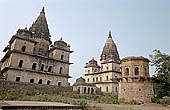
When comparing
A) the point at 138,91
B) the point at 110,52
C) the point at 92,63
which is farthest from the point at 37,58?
the point at 92,63

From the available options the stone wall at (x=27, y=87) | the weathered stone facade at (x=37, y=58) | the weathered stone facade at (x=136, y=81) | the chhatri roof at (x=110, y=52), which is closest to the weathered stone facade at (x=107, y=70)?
the chhatri roof at (x=110, y=52)

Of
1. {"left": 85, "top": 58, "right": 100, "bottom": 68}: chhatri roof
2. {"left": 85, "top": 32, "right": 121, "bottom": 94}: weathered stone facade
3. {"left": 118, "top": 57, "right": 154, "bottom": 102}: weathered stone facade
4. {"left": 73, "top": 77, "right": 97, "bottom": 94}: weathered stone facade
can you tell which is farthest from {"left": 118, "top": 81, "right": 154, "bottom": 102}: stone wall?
{"left": 85, "top": 58, "right": 100, "bottom": 68}: chhatri roof

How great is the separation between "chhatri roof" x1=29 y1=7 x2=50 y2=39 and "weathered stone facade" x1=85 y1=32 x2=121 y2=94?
1746 centimetres

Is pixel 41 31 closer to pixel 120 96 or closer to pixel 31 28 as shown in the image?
pixel 31 28

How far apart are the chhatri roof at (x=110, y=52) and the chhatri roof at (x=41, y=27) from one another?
17.3 m

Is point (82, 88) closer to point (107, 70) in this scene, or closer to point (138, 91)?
point (107, 70)

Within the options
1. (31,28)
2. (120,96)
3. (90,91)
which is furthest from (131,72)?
(31,28)

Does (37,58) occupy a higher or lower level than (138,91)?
higher

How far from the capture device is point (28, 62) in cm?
2922

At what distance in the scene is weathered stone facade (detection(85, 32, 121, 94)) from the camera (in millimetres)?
39562

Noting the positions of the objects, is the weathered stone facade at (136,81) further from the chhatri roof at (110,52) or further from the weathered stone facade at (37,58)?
the chhatri roof at (110,52)

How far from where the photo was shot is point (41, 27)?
35344 mm

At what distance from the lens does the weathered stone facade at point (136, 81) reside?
20359mm

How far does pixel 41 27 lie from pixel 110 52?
65.4 feet
